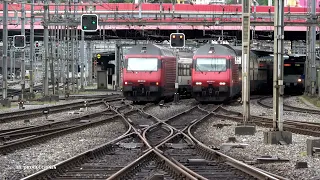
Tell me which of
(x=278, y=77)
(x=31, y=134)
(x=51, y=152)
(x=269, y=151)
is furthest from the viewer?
(x=31, y=134)

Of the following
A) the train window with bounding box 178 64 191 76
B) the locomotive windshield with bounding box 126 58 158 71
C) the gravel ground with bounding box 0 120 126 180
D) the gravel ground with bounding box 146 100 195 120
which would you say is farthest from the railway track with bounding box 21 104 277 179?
the train window with bounding box 178 64 191 76

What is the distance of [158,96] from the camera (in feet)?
121

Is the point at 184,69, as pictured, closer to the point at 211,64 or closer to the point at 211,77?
the point at 211,64

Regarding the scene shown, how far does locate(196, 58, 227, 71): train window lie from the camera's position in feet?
117

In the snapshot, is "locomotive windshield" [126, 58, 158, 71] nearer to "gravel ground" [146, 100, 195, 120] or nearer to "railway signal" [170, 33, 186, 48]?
"gravel ground" [146, 100, 195, 120]

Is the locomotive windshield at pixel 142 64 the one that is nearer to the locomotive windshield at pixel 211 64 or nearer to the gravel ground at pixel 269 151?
the locomotive windshield at pixel 211 64

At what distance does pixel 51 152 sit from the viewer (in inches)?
563

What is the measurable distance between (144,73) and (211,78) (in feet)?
11.9

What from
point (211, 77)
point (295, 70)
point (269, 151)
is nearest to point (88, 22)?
point (211, 77)

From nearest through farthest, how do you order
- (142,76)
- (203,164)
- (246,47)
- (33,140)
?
(203,164) < (33,140) < (246,47) < (142,76)

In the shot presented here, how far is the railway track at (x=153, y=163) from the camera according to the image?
1066 centimetres

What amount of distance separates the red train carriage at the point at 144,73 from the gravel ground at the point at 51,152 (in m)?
15.4

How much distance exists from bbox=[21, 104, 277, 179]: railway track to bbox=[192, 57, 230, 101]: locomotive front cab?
1798 cm

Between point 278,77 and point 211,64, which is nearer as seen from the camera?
point 278,77
